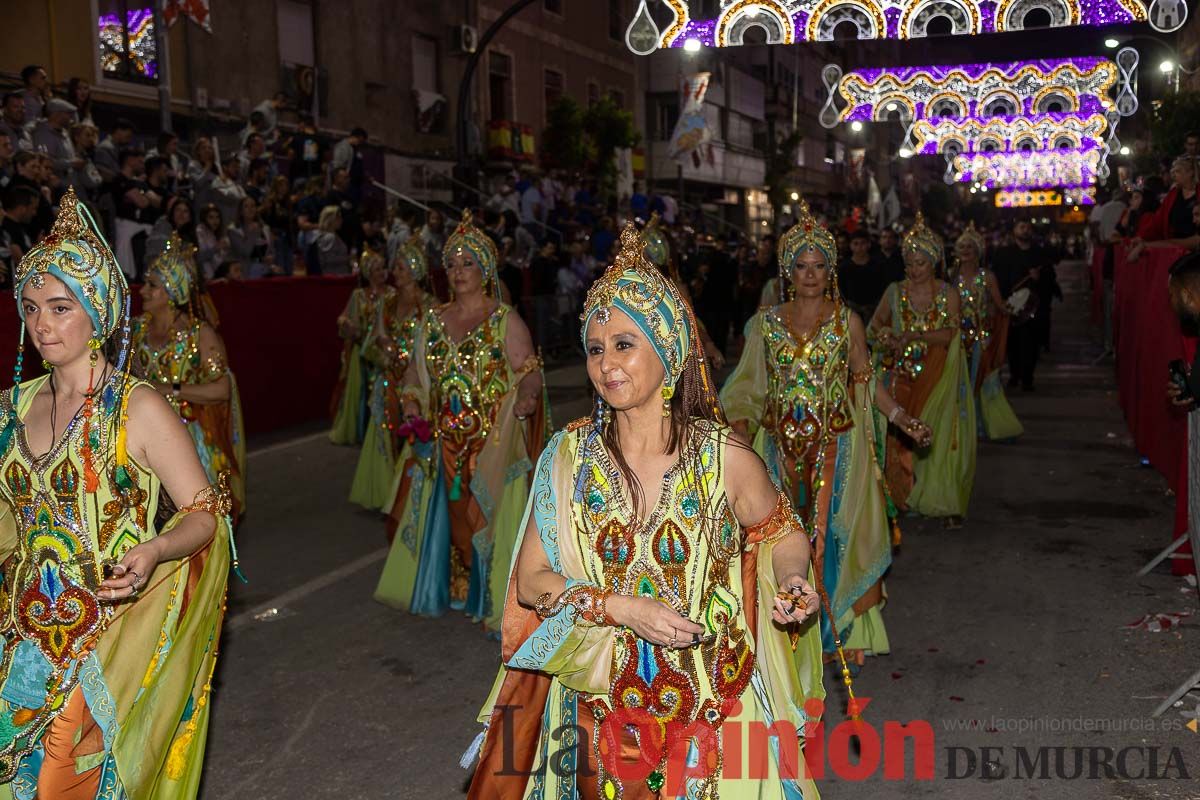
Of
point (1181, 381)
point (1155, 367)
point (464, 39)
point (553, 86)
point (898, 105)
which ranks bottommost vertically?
point (1155, 367)

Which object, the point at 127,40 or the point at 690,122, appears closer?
the point at 127,40

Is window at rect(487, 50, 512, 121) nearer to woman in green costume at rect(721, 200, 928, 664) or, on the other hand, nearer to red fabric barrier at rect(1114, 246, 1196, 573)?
red fabric barrier at rect(1114, 246, 1196, 573)

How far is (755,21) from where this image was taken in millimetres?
11398

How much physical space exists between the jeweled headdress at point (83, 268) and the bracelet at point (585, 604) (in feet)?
4.79

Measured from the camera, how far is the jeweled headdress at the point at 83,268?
3.24 meters

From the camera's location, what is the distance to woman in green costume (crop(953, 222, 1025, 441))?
1088cm

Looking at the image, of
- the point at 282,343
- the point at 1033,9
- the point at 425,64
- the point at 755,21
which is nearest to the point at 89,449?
the point at 755,21

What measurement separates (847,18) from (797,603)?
31.8ft

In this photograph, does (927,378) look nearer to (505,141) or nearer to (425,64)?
(505,141)

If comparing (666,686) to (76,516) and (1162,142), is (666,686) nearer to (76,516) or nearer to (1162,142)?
(76,516)

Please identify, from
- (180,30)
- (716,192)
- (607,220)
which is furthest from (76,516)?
(716,192)

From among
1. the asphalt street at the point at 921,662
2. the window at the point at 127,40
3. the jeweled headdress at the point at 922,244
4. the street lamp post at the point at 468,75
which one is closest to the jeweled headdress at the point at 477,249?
the asphalt street at the point at 921,662

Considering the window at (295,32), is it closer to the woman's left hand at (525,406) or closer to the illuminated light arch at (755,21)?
the illuminated light arch at (755,21)

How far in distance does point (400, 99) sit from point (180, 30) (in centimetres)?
688
